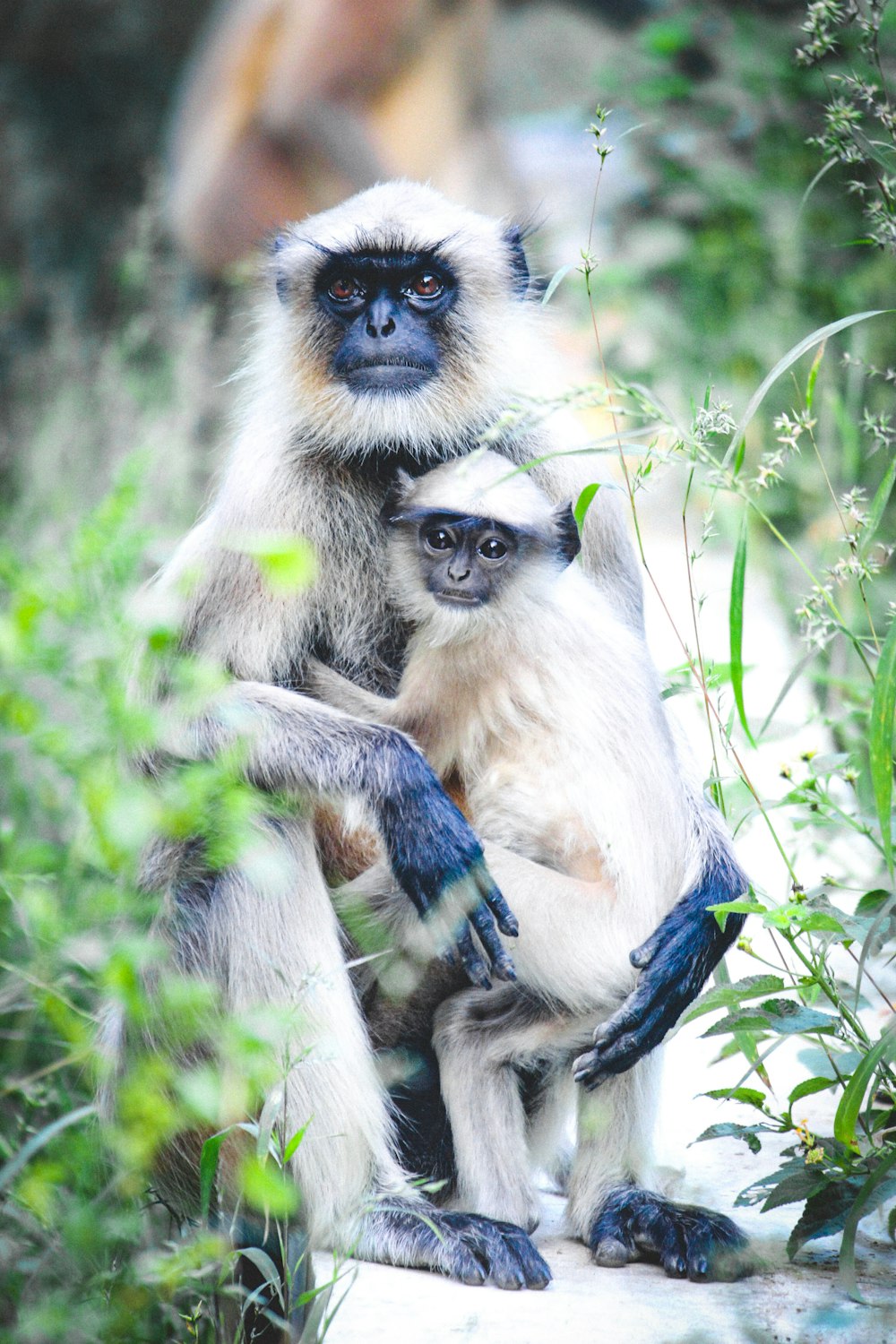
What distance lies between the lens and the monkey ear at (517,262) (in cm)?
308

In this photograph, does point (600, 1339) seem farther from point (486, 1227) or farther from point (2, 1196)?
point (2, 1196)

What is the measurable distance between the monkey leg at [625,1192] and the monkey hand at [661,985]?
0.08 m

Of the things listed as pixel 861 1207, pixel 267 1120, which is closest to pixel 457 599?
pixel 267 1120

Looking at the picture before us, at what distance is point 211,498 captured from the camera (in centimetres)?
308

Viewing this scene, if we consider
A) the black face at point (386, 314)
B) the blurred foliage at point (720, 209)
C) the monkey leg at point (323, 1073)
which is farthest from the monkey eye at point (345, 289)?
the blurred foliage at point (720, 209)

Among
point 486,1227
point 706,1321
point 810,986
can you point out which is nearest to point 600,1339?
point 706,1321

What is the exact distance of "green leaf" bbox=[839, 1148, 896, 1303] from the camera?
207 centimetres

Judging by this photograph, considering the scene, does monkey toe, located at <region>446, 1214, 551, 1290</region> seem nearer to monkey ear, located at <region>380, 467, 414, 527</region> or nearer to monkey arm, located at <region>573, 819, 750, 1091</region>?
monkey arm, located at <region>573, 819, 750, 1091</region>

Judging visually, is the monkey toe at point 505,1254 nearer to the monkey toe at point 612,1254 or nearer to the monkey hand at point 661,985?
the monkey toe at point 612,1254

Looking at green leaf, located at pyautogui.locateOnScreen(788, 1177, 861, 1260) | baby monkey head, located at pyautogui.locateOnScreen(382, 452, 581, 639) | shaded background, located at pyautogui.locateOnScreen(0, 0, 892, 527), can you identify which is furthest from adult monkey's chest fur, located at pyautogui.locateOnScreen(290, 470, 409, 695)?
shaded background, located at pyautogui.locateOnScreen(0, 0, 892, 527)

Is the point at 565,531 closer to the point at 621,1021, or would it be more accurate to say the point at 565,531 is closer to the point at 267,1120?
the point at 621,1021

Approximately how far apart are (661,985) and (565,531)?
819 millimetres

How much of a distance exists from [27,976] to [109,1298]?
0.58 m

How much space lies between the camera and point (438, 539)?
103 inches
